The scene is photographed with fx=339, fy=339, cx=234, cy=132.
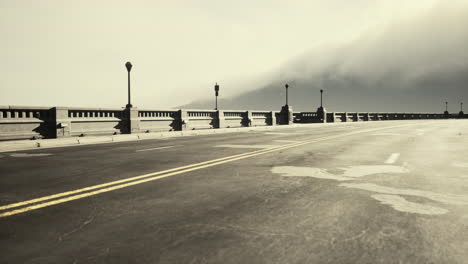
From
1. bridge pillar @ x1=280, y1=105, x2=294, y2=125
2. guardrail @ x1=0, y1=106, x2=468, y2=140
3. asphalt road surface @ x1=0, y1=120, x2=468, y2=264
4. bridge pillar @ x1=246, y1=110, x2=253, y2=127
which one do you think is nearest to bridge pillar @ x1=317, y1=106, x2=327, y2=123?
bridge pillar @ x1=280, y1=105, x2=294, y2=125

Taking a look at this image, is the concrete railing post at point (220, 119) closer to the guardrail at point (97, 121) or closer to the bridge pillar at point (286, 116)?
the guardrail at point (97, 121)

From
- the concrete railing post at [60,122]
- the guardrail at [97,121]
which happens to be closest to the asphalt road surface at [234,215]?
the guardrail at [97,121]

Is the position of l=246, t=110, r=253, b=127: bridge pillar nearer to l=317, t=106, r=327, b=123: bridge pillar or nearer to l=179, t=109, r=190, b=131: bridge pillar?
l=179, t=109, r=190, b=131: bridge pillar

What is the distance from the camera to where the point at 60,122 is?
18938mm

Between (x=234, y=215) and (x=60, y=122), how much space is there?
17574 mm

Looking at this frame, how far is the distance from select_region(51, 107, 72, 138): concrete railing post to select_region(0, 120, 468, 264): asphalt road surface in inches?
463

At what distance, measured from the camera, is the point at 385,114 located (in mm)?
79312

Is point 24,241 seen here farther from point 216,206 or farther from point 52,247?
point 216,206

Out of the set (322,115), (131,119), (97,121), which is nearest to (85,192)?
(97,121)

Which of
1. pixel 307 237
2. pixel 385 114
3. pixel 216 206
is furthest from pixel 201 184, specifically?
pixel 385 114

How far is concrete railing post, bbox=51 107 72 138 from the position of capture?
1874 centimetres

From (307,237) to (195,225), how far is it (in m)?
1.29

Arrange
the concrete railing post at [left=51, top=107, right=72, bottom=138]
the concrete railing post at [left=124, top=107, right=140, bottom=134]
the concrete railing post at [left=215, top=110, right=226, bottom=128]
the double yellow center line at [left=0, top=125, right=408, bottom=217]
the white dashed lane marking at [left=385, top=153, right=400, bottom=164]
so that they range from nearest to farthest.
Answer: the double yellow center line at [left=0, top=125, right=408, bottom=217], the white dashed lane marking at [left=385, top=153, right=400, bottom=164], the concrete railing post at [left=51, top=107, right=72, bottom=138], the concrete railing post at [left=124, top=107, right=140, bottom=134], the concrete railing post at [left=215, top=110, right=226, bottom=128]

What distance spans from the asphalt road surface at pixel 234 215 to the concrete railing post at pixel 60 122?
463 inches
